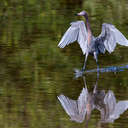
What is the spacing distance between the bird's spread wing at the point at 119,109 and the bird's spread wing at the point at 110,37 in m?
1.28

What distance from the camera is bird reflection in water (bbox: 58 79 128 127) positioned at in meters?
5.38

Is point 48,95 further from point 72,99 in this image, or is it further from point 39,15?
point 39,15

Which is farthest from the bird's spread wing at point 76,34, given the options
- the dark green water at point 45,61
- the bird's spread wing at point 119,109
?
the bird's spread wing at point 119,109

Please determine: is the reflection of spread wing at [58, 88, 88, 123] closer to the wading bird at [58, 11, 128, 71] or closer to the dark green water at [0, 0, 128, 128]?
the dark green water at [0, 0, 128, 128]

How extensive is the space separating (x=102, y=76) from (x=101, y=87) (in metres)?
0.45

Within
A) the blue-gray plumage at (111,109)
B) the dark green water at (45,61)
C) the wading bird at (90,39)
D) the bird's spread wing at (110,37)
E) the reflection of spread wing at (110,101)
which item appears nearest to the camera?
the blue-gray plumage at (111,109)

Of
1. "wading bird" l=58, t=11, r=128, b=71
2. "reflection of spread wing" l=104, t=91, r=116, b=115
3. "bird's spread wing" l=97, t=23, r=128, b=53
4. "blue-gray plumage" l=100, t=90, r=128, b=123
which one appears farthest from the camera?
"wading bird" l=58, t=11, r=128, b=71

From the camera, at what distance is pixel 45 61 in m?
7.40

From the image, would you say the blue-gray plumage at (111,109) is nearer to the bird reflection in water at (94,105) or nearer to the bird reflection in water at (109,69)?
the bird reflection in water at (94,105)

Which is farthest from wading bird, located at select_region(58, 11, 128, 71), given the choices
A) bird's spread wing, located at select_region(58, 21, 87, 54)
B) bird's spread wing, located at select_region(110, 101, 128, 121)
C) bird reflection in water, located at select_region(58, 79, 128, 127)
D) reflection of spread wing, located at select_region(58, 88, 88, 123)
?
bird's spread wing, located at select_region(110, 101, 128, 121)

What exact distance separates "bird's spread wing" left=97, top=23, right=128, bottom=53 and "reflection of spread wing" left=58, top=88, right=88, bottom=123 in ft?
3.64

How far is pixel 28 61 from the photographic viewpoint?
7.38 meters

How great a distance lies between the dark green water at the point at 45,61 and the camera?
5.46 metres

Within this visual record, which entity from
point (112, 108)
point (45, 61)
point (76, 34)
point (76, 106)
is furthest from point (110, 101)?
point (45, 61)
